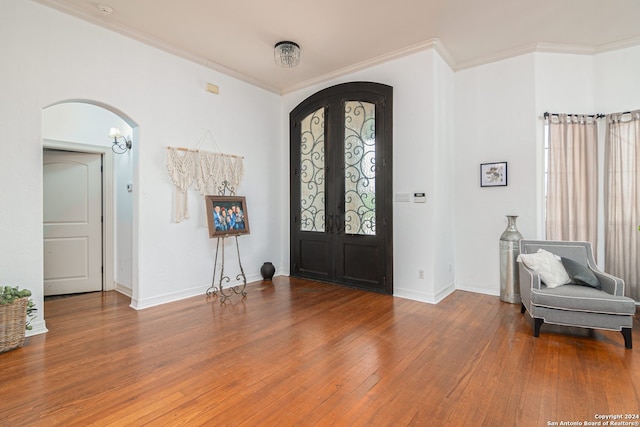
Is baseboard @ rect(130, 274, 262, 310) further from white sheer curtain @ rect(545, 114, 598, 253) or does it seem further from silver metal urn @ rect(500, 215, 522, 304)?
white sheer curtain @ rect(545, 114, 598, 253)

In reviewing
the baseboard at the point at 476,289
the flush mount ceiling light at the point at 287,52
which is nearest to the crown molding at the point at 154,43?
the flush mount ceiling light at the point at 287,52

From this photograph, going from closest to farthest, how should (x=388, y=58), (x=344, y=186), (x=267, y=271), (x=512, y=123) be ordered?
(x=512, y=123)
(x=388, y=58)
(x=344, y=186)
(x=267, y=271)

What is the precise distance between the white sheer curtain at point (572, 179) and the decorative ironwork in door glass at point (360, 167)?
2.33 m

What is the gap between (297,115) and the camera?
557cm

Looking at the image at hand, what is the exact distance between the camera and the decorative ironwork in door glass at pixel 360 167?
185 inches

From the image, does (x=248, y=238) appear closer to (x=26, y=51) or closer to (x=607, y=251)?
(x=26, y=51)

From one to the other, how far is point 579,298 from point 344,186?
10.2 ft

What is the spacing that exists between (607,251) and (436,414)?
3.70 meters

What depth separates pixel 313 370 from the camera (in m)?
2.46

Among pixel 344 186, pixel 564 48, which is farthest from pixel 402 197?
pixel 564 48

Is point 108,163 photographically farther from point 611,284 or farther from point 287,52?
point 611,284

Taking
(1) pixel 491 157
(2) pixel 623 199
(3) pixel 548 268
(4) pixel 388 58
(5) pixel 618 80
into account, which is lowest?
(3) pixel 548 268

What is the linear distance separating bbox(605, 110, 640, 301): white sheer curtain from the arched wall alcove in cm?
644

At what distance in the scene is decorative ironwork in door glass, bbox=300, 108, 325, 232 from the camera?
5.28 metres
